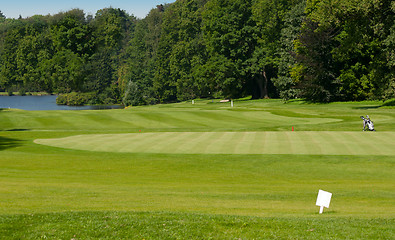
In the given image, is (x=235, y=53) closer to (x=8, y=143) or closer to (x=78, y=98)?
(x=78, y=98)

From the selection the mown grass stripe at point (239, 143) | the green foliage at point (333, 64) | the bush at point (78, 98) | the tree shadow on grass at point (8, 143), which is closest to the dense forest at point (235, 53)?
the green foliage at point (333, 64)

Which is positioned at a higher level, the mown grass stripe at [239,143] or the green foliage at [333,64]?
the green foliage at [333,64]

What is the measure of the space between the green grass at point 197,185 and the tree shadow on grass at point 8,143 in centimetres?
7

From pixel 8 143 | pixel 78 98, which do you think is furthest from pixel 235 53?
pixel 8 143

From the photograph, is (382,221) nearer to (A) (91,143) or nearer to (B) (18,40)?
(A) (91,143)

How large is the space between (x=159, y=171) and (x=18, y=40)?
292 feet

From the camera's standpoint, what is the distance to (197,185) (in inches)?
719

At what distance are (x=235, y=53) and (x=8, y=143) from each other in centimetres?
6665

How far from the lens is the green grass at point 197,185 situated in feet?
32.7

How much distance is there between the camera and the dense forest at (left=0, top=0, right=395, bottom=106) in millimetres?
54209

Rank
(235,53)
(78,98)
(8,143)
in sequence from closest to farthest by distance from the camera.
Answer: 1. (8,143)
2. (235,53)
3. (78,98)

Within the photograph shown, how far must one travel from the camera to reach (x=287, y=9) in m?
85.9

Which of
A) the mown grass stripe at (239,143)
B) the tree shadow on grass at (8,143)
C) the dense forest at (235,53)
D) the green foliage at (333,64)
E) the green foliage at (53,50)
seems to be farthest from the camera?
the green foliage at (53,50)

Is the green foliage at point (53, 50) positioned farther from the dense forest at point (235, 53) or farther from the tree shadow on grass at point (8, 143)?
the tree shadow on grass at point (8, 143)
